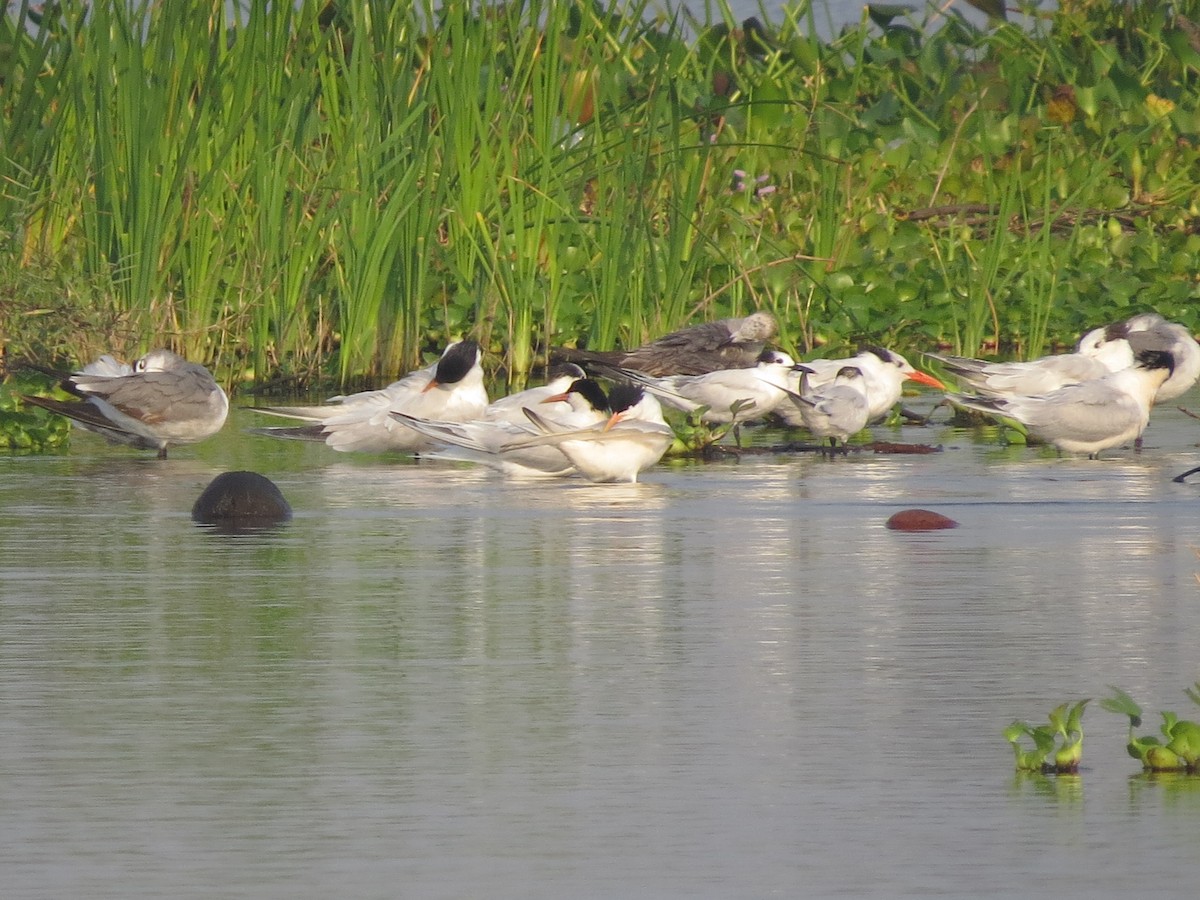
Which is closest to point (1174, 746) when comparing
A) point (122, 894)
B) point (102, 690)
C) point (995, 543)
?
point (122, 894)

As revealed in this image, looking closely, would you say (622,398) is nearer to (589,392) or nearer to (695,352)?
(589,392)

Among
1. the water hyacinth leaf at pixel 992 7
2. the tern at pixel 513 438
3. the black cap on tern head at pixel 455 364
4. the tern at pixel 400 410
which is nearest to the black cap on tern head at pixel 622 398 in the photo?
the tern at pixel 513 438

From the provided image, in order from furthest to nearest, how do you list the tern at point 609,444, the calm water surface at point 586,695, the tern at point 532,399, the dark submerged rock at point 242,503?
the tern at point 532,399 → the tern at point 609,444 → the dark submerged rock at point 242,503 → the calm water surface at point 586,695

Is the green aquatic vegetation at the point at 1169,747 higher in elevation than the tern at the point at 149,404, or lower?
lower

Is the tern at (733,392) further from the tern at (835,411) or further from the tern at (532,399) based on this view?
the tern at (532,399)

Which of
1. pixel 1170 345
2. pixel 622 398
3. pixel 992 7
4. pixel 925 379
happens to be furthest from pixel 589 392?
pixel 992 7

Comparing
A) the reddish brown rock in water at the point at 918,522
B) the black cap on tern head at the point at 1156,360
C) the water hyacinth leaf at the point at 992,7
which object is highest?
the water hyacinth leaf at the point at 992,7

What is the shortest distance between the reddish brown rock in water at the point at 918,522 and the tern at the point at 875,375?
9.35 ft

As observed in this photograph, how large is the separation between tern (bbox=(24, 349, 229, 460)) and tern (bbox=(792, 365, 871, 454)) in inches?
84.0

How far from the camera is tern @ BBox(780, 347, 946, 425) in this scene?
10.2 m

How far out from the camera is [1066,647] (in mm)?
4965

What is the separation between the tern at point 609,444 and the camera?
27.6ft

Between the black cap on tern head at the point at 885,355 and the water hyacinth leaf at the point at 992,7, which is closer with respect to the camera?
the black cap on tern head at the point at 885,355

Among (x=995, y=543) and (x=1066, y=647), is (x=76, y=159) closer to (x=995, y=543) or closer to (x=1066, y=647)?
(x=995, y=543)
